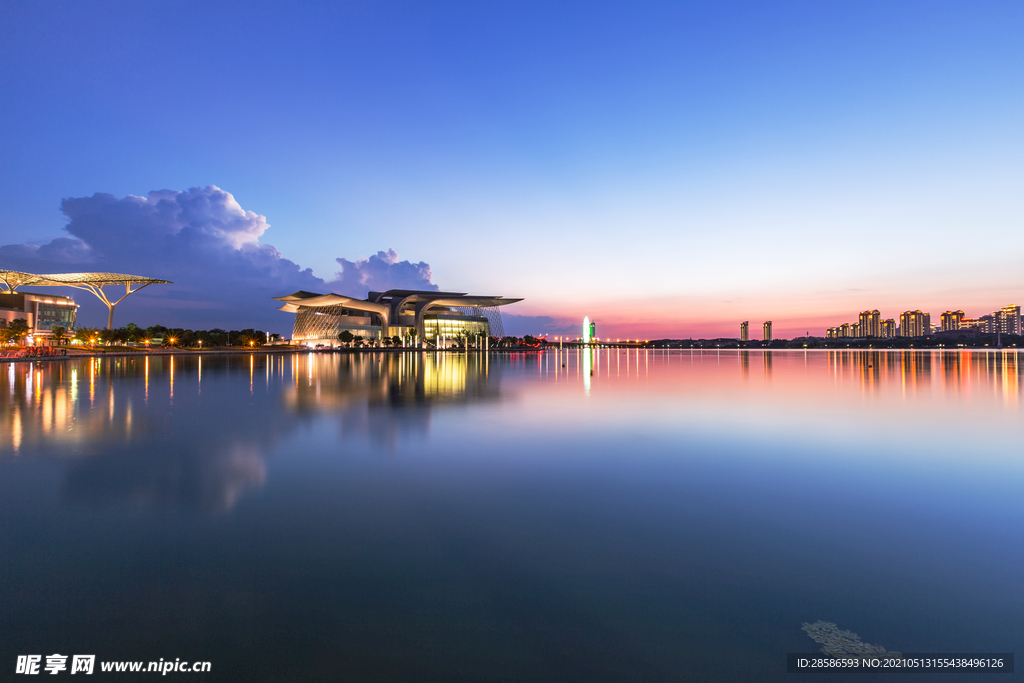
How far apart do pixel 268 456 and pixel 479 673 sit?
725 centimetres

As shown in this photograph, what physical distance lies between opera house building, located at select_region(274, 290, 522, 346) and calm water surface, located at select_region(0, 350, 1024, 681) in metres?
99.7

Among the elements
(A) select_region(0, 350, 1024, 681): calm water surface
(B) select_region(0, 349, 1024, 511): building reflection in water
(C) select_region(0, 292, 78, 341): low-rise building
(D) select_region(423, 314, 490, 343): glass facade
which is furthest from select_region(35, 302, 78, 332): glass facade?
(A) select_region(0, 350, 1024, 681): calm water surface

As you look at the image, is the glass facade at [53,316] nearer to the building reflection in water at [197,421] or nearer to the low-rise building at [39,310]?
the low-rise building at [39,310]

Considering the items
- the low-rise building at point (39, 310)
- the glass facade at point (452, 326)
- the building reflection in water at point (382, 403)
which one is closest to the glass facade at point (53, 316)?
the low-rise building at point (39, 310)

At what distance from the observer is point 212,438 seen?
34.8 ft

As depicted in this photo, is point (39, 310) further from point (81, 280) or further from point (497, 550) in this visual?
point (497, 550)

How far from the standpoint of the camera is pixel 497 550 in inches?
200

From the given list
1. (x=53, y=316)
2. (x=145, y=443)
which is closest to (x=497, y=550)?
(x=145, y=443)

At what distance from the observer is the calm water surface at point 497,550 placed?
137 inches

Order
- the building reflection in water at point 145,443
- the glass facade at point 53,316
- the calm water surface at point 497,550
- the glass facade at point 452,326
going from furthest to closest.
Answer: the glass facade at point 452,326 < the glass facade at point 53,316 < the building reflection in water at point 145,443 < the calm water surface at point 497,550

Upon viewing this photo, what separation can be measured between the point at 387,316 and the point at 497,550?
11699 centimetres

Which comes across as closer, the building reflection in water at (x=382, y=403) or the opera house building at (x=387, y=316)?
the building reflection in water at (x=382, y=403)

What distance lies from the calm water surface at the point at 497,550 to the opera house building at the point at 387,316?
327 feet

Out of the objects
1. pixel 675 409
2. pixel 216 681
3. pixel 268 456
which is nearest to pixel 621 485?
pixel 216 681
